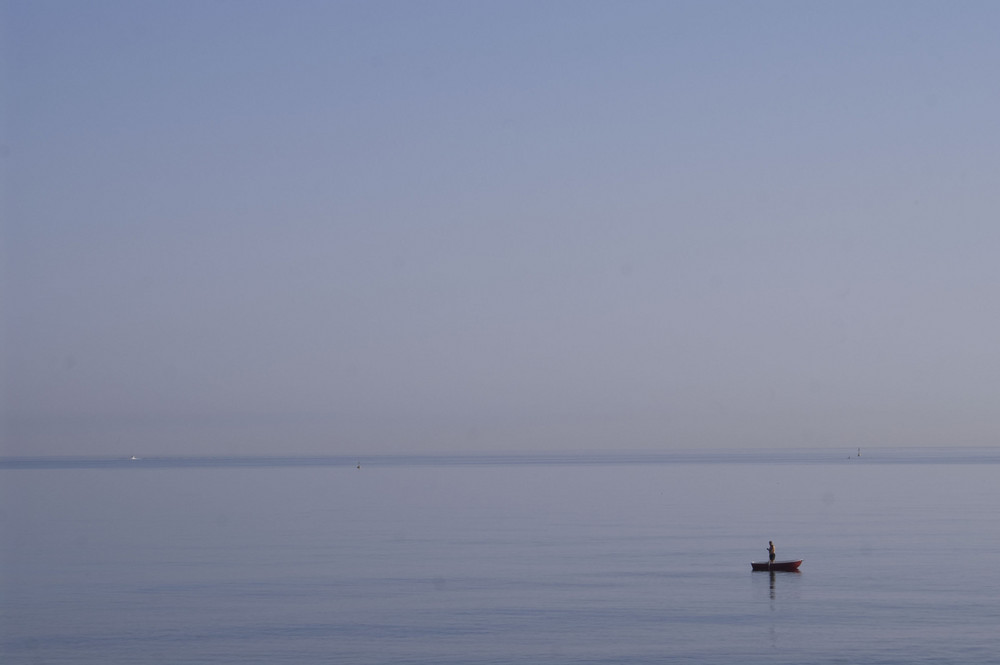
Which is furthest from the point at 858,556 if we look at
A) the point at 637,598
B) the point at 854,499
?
the point at 854,499

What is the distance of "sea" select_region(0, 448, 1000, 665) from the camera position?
45.0 metres

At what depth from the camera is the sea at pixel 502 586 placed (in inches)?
1773

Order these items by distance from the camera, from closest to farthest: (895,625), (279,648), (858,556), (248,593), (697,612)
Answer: (279,648), (895,625), (697,612), (248,593), (858,556)

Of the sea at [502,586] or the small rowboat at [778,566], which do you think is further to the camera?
the small rowboat at [778,566]

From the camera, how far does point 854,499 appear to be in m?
134

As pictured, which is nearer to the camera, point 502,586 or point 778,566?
point 502,586

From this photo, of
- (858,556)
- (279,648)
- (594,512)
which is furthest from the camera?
(594,512)

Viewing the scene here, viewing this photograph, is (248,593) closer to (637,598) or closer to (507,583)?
(507,583)

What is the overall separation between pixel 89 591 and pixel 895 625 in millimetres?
38259

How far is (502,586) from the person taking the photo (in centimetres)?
5997

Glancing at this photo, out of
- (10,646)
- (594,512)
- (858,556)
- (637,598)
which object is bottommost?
(10,646)

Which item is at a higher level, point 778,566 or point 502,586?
point 778,566

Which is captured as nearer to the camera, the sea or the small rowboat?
the sea

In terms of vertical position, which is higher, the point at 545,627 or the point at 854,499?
the point at 854,499
